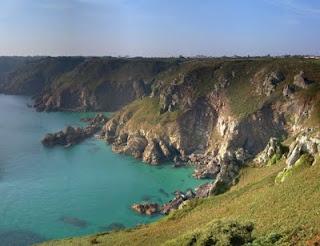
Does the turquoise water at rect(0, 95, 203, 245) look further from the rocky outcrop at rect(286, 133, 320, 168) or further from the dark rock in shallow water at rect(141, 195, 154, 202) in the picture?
the rocky outcrop at rect(286, 133, 320, 168)

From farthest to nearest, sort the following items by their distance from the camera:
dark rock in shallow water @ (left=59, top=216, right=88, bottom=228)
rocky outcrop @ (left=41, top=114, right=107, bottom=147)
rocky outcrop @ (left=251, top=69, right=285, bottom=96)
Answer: rocky outcrop @ (left=41, top=114, right=107, bottom=147) → rocky outcrop @ (left=251, top=69, right=285, bottom=96) → dark rock in shallow water @ (left=59, top=216, right=88, bottom=228)

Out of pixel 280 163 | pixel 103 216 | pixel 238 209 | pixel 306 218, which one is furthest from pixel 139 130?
pixel 306 218

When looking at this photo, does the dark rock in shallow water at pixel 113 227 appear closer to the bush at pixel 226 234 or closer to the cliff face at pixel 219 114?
the cliff face at pixel 219 114

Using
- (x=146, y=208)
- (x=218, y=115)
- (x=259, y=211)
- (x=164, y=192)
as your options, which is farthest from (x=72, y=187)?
(x=259, y=211)

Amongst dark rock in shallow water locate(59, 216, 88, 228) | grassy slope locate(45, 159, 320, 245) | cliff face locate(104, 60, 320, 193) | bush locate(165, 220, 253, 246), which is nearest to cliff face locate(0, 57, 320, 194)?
cliff face locate(104, 60, 320, 193)

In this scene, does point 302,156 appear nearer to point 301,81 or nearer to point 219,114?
point 301,81

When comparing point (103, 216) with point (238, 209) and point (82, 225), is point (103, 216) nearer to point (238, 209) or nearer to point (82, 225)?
point (82, 225)

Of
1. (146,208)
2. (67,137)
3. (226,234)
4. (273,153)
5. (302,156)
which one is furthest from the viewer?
(67,137)

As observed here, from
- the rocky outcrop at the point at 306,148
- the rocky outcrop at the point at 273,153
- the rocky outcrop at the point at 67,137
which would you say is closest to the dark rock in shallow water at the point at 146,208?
the rocky outcrop at the point at 273,153
